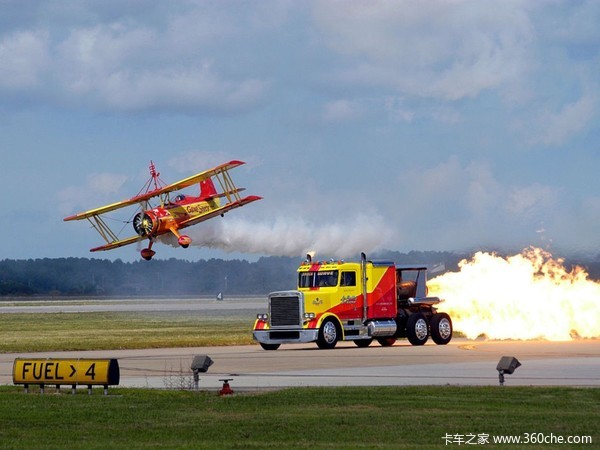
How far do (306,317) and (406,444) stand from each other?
1011 inches

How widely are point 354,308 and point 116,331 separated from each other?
2179cm

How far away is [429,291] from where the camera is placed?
5059 centimetres

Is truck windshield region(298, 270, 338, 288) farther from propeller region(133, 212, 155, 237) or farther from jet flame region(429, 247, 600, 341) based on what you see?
propeller region(133, 212, 155, 237)

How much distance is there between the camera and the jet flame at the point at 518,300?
166 feet

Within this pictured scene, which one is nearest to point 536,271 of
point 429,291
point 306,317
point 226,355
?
point 429,291

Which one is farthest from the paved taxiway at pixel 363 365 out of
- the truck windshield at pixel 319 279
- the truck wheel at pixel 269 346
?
the truck windshield at pixel 319 279

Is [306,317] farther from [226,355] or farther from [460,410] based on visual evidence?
[460,410]

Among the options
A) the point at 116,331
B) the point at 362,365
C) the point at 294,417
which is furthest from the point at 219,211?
the point at 294,417

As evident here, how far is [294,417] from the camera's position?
2202cm

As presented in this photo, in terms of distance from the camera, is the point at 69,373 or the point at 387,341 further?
the point at 387,341

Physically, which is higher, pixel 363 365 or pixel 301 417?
pixel 363 365

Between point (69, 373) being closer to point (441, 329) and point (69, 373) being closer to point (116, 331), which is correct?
point (441, 329)

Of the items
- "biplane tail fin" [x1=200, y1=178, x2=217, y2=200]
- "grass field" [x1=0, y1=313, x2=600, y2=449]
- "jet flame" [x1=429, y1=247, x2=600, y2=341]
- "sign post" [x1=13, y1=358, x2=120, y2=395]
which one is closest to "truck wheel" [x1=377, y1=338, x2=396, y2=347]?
Answer: "jet flame" [x1=429, y1=247, x2=600, y2=341]

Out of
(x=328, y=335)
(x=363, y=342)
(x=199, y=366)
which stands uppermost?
(x=328, y=335)
